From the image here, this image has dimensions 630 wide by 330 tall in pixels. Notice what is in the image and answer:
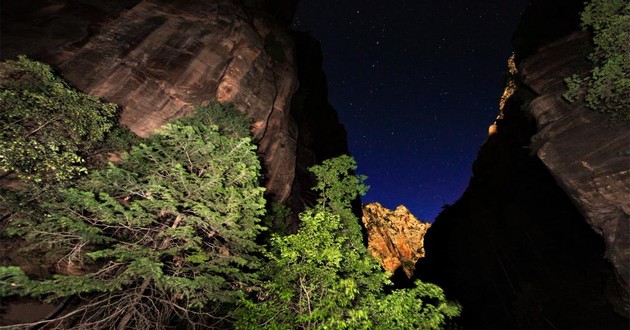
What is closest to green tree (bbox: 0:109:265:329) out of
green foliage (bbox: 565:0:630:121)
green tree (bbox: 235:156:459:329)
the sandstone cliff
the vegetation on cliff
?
the vegetation on cliff

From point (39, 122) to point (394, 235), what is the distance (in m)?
87.6

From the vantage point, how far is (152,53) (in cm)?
1347

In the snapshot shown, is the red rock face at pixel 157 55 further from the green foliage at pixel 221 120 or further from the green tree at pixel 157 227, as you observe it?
the green tree at pixel 157 227

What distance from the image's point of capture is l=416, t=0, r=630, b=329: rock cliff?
1359 cm

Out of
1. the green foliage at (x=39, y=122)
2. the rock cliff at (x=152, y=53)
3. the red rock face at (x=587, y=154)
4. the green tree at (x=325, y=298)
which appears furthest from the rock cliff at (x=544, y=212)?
the green foliage at (x=39, y=122)

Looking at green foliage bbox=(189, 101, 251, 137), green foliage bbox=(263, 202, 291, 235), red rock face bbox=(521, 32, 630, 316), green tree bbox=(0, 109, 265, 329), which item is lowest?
green tree bbox=(0, 109, 265, 329)

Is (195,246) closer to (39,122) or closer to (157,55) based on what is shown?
(39,122)

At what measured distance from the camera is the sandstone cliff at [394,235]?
238 ft

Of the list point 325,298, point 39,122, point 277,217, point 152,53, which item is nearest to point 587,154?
point 325,298

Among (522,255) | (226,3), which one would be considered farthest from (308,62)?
(522,255)

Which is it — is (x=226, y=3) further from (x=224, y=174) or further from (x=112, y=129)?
(x=224, y=174)

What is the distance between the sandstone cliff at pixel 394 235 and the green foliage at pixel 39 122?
65284mm

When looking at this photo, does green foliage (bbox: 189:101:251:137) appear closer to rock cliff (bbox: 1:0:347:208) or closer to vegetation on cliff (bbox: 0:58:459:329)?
rock cliff (bbox: 1:0:347:208)

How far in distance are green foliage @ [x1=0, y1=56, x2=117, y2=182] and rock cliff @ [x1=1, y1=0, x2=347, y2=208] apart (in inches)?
120
